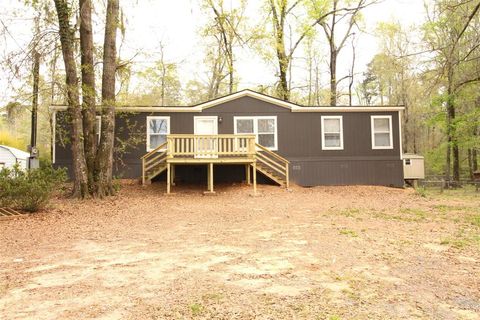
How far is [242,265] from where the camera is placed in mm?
4254

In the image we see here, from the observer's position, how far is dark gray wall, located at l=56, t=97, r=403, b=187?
582 inches

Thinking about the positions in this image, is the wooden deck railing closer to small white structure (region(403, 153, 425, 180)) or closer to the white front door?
the white front door

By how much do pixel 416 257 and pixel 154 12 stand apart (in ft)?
37.9

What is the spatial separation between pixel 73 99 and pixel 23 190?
3293mm

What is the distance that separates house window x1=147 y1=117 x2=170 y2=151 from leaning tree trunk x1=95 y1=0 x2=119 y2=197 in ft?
9.65

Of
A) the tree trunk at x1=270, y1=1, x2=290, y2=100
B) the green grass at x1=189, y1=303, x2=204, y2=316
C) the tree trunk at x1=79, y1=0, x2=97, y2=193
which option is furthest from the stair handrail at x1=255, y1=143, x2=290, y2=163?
the green grass at x1=189, y1=303, x2=204, y2=316

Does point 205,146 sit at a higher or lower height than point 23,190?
higher

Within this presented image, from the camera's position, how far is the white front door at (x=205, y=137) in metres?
12.2

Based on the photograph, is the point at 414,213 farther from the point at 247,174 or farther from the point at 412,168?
the point at 412,168

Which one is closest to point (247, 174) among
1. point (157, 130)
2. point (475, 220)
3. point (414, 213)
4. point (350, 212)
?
point (157, 130)

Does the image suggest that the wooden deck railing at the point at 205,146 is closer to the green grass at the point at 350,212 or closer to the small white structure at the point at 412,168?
the green grass at the point at 350,212

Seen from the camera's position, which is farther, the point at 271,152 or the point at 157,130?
the point at 157,130

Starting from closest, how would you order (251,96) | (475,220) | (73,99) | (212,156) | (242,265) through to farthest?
(242,265)
(475,220)
(73,99)
(212,156)
(251,96)

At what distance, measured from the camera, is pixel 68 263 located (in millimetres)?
4535
